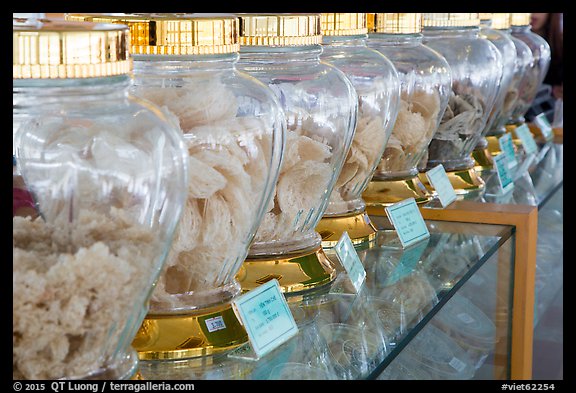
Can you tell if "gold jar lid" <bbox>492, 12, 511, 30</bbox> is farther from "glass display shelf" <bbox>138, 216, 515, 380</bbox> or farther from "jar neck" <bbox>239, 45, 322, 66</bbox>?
"jar neck" <bbox>239, 45, 322, 66</bbox>

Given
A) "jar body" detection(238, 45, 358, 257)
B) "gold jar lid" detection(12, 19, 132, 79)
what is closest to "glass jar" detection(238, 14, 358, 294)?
"jar body" detection(238, 45, 358, 257)

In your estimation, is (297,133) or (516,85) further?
(516,85)

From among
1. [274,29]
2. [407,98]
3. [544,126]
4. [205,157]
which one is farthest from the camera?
Answer: [544,126]

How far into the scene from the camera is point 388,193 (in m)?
1.30

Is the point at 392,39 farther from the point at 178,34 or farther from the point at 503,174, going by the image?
the point at 178,34

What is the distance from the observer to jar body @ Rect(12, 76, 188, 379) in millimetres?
586

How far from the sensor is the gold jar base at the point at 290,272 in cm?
93

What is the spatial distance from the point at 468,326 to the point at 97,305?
0.64m

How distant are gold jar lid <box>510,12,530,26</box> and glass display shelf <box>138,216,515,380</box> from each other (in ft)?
2.49

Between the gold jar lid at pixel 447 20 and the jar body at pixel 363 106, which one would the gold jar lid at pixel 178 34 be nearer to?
the jar body at pixel 363 106

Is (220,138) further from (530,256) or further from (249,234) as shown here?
(530,256)

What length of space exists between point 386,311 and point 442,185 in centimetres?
46

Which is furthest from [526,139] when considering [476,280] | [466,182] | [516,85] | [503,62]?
[476,280]

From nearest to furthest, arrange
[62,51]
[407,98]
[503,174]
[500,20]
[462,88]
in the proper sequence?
[62,51], [407,98], [462,88], [503,174], [500,20]
